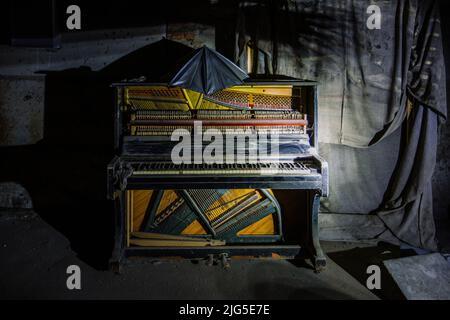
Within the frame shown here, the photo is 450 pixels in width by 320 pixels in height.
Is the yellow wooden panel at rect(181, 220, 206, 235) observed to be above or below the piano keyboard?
below

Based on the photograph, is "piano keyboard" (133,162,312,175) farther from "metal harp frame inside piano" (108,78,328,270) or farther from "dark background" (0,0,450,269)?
"dark background" (0,0,450,269)

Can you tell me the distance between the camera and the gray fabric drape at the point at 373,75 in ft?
11.5

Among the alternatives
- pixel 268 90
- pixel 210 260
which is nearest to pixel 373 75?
pixel 268 90

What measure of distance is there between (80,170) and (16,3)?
8.06 feet

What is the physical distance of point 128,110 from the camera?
3109 millimetres

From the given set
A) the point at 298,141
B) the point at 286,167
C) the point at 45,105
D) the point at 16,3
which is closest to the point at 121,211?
the point at 286,167

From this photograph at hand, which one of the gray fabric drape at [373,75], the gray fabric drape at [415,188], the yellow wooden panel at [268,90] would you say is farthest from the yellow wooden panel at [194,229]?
the gray fabric drape at [415,188]

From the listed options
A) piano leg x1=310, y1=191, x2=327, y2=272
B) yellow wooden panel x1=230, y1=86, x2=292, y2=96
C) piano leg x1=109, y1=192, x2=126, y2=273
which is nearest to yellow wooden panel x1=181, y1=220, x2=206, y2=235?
piano leg x1=109, y1=192, x2=126, y2=273

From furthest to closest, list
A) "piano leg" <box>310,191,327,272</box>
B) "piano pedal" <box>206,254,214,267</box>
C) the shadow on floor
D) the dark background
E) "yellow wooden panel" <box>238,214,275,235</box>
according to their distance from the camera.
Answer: the dark background → "yellow wooden panel" <box>238,214,275,235</box> → "piano pedal" <box>206,254,214,267</box> → "piano leg" <box>310,191,327,272</box> → the shadow on floor

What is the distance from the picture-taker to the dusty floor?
9.02 feet

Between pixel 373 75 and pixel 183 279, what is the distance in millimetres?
3164

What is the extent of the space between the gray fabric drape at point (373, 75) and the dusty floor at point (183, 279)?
0.81 meters

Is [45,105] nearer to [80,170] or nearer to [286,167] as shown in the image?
[80,170]

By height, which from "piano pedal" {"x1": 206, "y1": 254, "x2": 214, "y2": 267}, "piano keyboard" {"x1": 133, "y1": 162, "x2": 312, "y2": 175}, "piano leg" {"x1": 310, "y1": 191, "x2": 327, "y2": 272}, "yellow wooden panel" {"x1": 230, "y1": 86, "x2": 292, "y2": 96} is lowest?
"piano pedal" {"x1": 206, "y1": 254, "x2": 214, "y2": 267}
